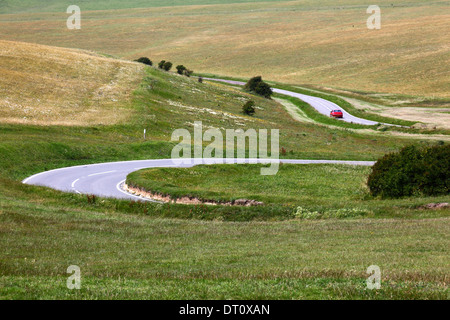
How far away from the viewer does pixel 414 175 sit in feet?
93.8

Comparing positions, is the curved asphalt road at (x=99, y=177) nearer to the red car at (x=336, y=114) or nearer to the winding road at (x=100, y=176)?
the winding road at (x=100, y=176)

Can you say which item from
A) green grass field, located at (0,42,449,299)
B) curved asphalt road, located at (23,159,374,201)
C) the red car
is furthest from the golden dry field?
the red car

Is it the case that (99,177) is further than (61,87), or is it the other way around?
(61,87)

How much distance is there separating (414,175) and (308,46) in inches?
5312

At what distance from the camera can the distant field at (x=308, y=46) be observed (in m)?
122

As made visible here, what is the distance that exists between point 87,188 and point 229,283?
22.2 metres

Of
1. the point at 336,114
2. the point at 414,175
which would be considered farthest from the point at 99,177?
the point at 336,114

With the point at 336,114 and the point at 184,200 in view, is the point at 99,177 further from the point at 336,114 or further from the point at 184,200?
the point at 336,114

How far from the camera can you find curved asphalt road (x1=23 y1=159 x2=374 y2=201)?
30875mm

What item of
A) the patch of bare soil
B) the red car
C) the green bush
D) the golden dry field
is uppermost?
the golden dry field

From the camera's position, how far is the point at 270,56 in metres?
154

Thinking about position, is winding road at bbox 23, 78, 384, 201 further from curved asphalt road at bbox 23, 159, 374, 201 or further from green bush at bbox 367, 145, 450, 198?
green bush at bbox 367, 145, 450, 198

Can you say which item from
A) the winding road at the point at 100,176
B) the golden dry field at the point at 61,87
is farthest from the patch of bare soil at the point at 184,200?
the golden dry field at the point at 61,87

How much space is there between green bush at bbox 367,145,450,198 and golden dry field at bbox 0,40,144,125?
31.8m
